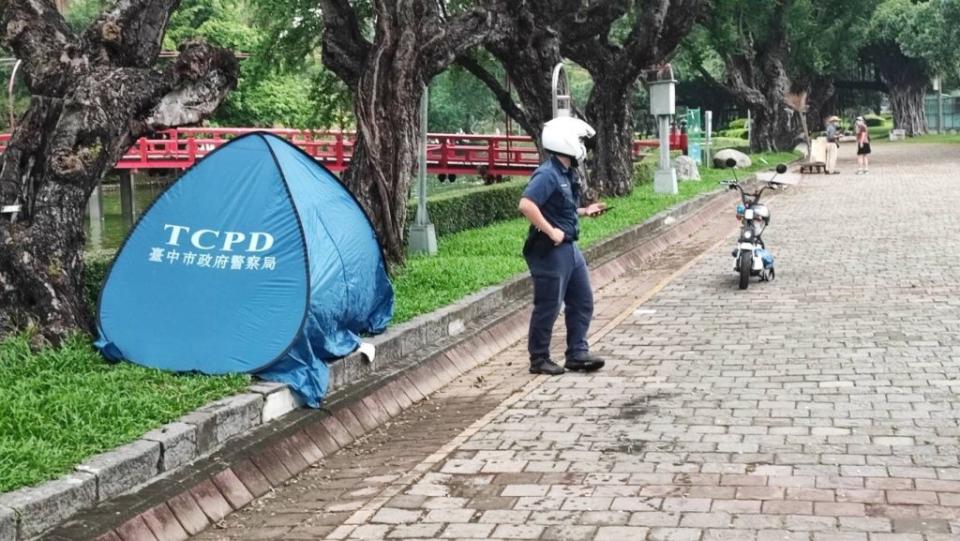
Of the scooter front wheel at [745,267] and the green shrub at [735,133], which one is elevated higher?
the green shrub at [735,133]

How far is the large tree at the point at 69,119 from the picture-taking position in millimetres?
7418

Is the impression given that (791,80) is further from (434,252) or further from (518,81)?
(434,252)

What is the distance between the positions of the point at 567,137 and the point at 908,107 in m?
55.1

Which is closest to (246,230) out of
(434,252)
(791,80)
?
(434,252)

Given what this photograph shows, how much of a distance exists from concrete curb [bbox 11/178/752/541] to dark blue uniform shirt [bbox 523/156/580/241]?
1320 mm

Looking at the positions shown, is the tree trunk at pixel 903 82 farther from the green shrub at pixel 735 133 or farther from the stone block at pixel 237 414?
the stone block at pixel 237 414

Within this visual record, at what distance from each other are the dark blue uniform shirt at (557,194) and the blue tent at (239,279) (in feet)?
4.57

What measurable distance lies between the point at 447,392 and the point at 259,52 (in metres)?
16.7

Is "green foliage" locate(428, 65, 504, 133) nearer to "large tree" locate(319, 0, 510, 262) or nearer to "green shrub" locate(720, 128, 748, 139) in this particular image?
"green shrub" locate(720, 128, 748, 139)

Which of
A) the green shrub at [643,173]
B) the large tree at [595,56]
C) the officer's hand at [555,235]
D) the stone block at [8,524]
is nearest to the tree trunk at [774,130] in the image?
the green shrub at [643,173]

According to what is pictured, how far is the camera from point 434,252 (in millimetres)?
13688

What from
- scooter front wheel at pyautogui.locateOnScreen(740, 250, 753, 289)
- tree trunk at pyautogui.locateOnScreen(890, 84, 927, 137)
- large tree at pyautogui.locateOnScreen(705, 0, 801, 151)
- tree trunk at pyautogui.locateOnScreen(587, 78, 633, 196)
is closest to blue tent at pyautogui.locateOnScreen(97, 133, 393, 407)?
scooter front wheel at pyautogui.locateOnScreen(740, 250, 753, 289)

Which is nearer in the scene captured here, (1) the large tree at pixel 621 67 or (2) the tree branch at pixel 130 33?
(2) the tree branch at pixel 130 33

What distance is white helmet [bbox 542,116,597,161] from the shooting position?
26.5 feet
